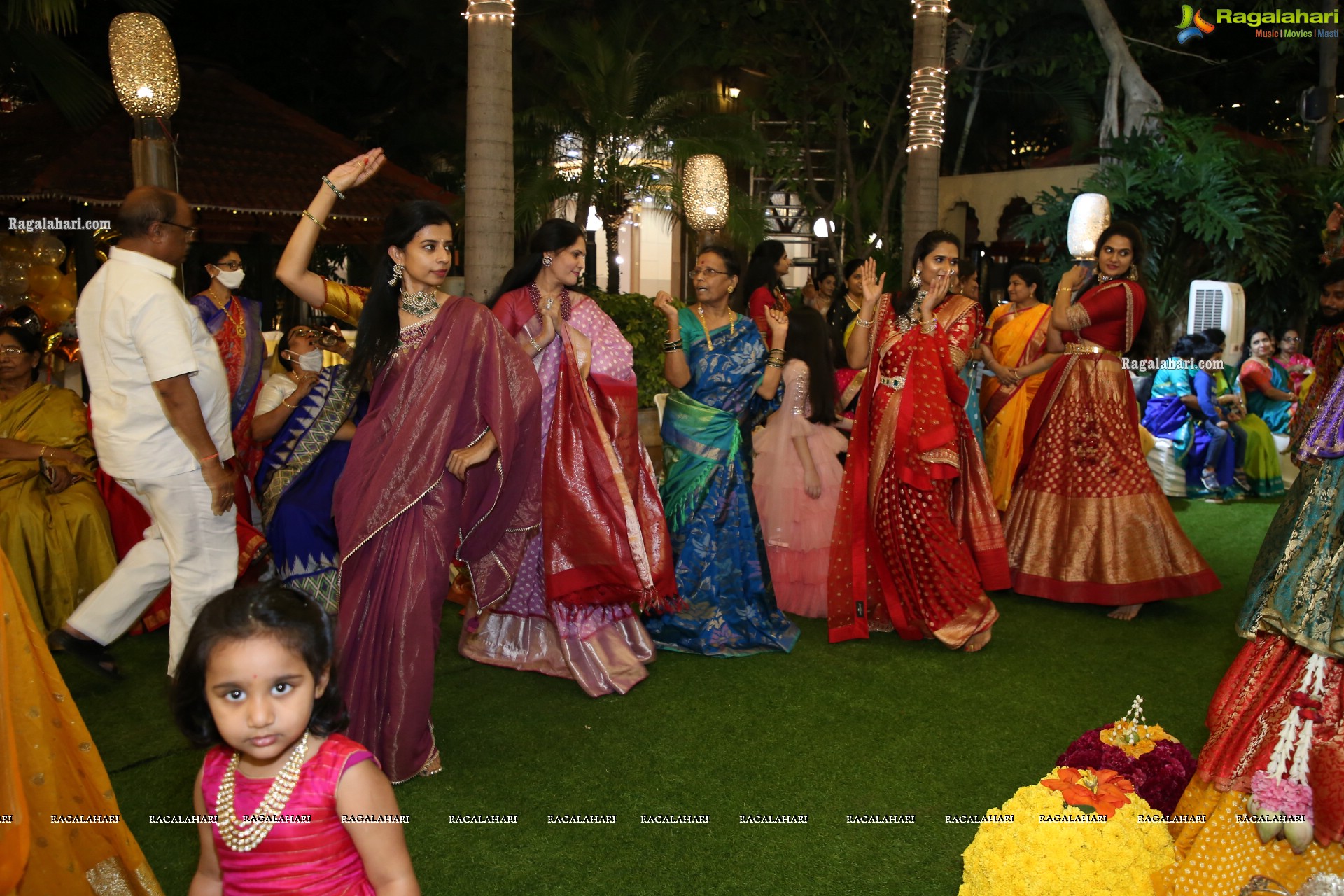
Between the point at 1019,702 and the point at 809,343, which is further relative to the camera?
the point at 809,343

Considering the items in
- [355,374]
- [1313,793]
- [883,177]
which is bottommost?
[1313,793]

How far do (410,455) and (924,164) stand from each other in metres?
5.69

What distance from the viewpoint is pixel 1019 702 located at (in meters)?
3.85

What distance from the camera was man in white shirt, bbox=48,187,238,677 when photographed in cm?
335

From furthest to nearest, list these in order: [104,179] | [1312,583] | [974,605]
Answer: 1. [104,179]
2. [974,605]
3. [1312,583]

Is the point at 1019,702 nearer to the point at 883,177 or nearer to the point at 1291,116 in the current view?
the point at 883,177

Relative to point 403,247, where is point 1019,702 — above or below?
below

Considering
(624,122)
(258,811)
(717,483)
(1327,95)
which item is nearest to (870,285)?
(717,483)

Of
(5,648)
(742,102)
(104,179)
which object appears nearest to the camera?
(5,648)

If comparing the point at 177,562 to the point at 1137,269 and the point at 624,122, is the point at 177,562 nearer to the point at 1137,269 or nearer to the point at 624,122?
the point at 1137,269

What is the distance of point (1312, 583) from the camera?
2.15m

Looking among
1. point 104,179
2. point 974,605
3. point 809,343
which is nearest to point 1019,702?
point 974,605

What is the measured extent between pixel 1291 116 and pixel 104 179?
14.7m

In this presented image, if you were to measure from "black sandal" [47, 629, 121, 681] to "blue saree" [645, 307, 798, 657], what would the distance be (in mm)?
2043
